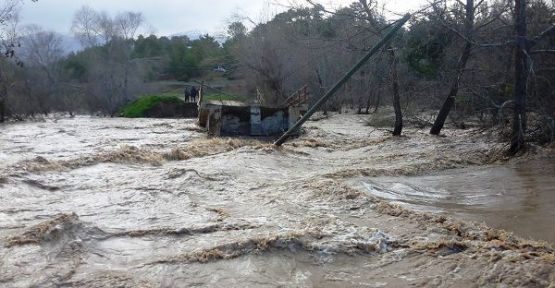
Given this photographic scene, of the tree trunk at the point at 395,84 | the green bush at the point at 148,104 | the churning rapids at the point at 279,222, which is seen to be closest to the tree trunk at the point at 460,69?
the tree trunk at the point at 395,84

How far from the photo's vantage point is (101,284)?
560 centimetres

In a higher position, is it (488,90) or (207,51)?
(207,51)

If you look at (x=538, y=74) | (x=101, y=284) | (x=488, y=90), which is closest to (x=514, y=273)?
(x=101, y=284)

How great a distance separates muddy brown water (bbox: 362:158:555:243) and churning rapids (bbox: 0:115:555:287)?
3 centimetres

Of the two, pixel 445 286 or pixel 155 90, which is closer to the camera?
pixel 445 286

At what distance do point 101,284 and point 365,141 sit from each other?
15.6 m

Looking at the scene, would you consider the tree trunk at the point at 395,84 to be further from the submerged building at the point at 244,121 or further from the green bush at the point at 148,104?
the green bush at the point at 148,104

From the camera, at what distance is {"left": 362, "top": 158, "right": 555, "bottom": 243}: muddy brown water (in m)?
7.26

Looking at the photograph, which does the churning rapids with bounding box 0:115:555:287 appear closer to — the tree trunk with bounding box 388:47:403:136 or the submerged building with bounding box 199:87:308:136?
the tree trunk with bounding box 388:47:403:136

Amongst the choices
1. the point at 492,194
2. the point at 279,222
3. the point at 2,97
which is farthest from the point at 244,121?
the point at 2,97

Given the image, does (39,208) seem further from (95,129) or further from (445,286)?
(95,129)

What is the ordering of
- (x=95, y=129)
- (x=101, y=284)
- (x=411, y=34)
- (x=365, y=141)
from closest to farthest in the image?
(x=101, y=284) < (x=365, y=141) < (x=411, y=34) < (x=95, y=129)

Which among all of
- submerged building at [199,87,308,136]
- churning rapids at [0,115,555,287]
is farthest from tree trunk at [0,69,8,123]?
churning rapids at [0,115,555,287]

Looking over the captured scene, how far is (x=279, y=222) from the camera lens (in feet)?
25.2
